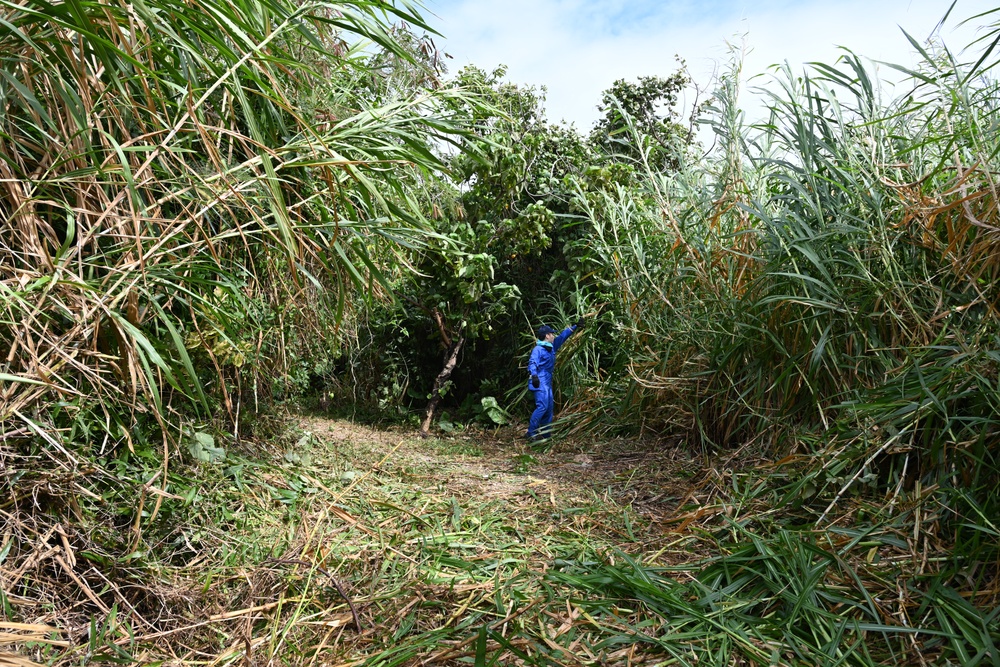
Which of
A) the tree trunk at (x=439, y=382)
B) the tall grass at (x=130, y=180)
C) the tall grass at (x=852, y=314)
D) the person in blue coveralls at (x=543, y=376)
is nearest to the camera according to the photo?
the tall grass at (x=130, y=180)

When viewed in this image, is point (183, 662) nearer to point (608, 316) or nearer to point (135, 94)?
point (135, 94)

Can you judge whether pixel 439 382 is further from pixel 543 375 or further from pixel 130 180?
pixel 130 180

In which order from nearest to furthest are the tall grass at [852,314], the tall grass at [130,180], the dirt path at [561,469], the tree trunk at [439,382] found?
1. the tall grass at [130,180]
2. the tall grass at [852,314]
3. the dirt path at [561,469]
4. the tree trunk at [439,382]

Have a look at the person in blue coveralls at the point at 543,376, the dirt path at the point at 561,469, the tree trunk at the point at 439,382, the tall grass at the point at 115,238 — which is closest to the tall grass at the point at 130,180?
the tall grass at the point at 115,238

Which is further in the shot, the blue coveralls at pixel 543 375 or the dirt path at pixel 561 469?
the blue coveralls at pixel 543 375

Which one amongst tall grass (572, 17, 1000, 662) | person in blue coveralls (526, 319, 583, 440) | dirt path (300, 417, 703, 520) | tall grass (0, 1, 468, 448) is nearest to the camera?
tall grass (0, 1, 468, 448)

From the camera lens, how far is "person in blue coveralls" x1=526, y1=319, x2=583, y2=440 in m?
5.80

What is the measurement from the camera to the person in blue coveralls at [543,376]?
5797 mm

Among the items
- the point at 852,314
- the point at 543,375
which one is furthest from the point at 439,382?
the point at 852,314

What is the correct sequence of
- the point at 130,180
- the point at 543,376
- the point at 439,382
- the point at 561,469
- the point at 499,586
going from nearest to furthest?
1. the point at 130,180
2. the point at 499,586
3. the point at 561,469
4. the point at 543,376
5. the point at 439,382

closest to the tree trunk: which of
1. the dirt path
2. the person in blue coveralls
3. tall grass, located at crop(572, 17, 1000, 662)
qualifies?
the person in blue coveralls

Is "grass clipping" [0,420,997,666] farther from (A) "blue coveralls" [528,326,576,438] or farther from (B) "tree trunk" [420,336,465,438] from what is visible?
(B) "tree trunk" [420,336,465,438]

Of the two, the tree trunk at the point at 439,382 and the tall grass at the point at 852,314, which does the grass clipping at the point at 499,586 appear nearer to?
the tall grass at the point at 852,314

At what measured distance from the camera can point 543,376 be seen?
5.91m
